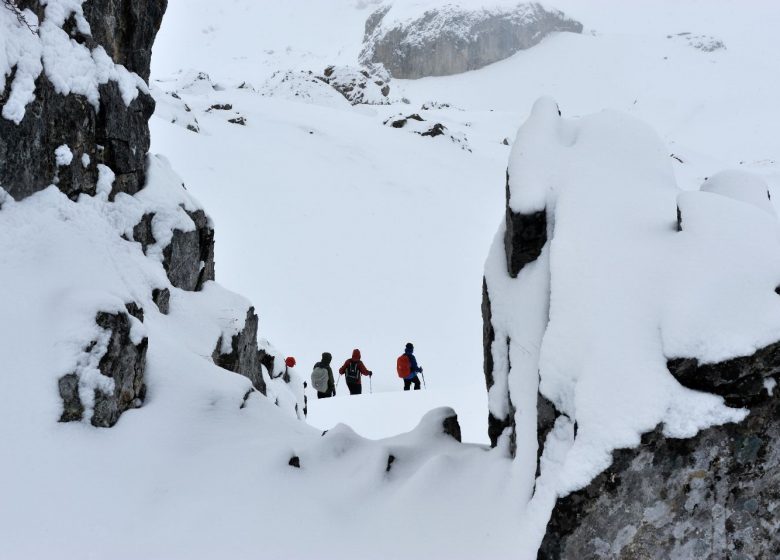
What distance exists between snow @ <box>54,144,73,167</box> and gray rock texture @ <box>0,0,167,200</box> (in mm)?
40

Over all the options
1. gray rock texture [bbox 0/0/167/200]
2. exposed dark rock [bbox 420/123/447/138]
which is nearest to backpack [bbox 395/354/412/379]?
gray rock texture [bbox 0/0/167/200]

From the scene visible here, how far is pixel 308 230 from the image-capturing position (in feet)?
68.8

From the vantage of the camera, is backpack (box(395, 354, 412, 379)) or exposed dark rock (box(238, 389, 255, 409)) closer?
exposed dark rock (box(238, 389, 255, 409))

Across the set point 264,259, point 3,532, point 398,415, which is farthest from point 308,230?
point 3,532

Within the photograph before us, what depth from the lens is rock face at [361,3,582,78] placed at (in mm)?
66062

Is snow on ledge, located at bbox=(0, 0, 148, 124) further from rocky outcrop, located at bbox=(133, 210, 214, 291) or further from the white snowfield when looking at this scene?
rocky outcrop, located at bbox=(133, 210, 214, 291)

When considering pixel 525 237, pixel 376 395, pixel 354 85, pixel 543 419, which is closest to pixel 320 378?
pixel 376 395

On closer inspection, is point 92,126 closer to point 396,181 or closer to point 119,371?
point 119,371

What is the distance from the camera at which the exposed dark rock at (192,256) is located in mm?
7707

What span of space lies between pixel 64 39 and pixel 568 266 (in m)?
6.18

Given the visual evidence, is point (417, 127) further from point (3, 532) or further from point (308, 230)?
point (3, 532)

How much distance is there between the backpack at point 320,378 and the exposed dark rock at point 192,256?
153 inches

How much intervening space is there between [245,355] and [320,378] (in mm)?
4204

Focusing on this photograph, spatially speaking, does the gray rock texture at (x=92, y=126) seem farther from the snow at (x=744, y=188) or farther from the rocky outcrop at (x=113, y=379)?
the snow at (x=744, y=188)
